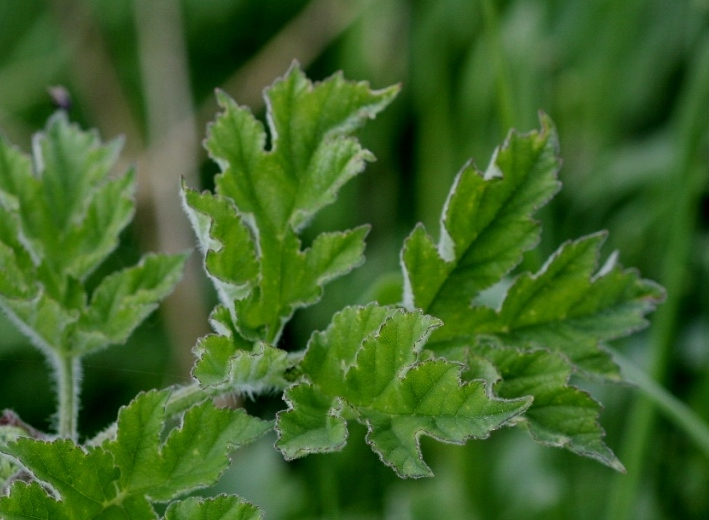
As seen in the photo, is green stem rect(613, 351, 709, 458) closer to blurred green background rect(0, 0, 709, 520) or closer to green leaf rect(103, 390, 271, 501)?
blurred green background rect(0, 0, 709, 520)

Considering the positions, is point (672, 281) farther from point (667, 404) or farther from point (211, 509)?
point (211, 509)

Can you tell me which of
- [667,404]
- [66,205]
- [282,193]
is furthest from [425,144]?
[282,193]

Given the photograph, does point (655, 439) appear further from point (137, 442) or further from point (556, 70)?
point (137, 442)

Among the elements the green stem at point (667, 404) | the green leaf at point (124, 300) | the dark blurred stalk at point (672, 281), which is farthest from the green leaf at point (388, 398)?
the dark blurred stalk at point (672, 281)

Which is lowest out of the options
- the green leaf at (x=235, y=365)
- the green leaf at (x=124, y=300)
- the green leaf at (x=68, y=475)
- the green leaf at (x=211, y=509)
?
the green leaf at (x=211, y=509)

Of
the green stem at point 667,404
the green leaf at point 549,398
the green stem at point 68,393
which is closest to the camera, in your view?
the green leaf at point 549,398

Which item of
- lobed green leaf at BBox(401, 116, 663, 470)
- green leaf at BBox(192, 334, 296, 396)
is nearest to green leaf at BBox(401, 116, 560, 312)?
lobed green leaf at BBox(401, 116, 663, 470)

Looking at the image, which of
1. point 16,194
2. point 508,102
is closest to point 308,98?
point 16,194

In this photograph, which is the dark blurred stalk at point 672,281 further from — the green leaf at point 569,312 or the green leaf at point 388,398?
the green leaf at point 388,398
